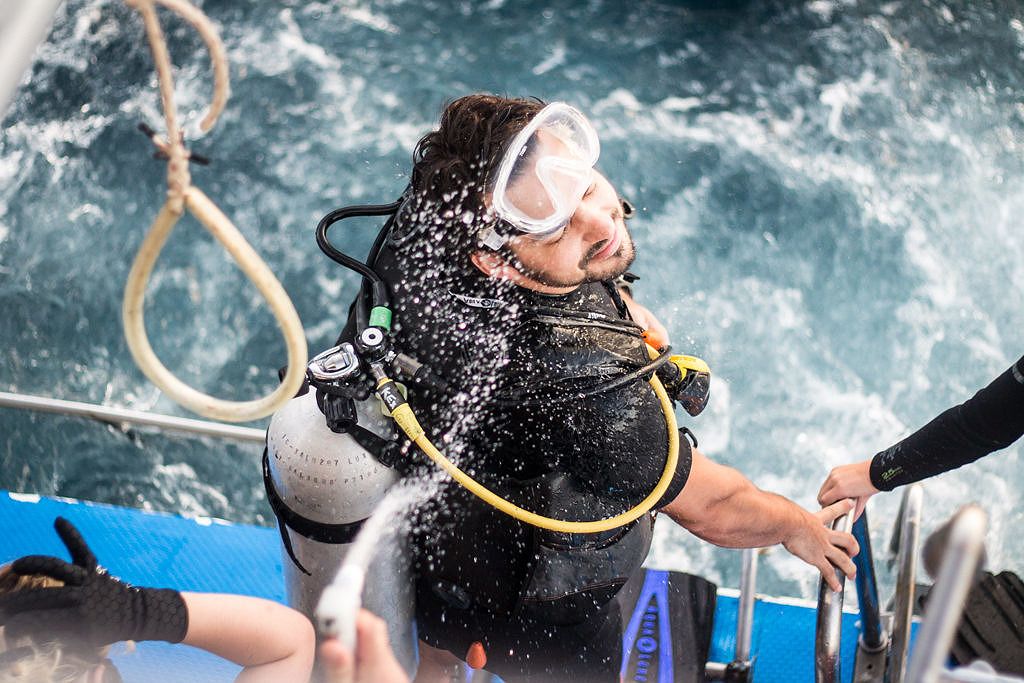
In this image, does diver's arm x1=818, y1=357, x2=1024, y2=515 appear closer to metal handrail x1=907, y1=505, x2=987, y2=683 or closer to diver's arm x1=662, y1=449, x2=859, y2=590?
diver's arm x1=662, y1=449, x2=859, y2=590

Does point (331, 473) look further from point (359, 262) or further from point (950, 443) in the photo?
point (950, 443)

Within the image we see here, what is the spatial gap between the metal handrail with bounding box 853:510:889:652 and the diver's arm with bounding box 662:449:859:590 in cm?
5

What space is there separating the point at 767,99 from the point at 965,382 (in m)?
1.66

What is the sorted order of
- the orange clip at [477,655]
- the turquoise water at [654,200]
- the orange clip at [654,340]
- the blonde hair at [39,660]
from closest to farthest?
the blonde hair at [39,660] → the orange clip at [477,655] → the orange clip at [654,340] → the turquoise water at [654,200]

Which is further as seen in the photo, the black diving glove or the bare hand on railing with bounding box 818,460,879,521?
the bare hand on railing with bounding box 818,460,879,521

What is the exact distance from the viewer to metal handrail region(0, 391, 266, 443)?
245 cm

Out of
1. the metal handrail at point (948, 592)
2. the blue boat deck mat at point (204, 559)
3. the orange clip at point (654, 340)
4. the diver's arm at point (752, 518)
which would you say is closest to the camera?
the metal handrail at point (948, 592)

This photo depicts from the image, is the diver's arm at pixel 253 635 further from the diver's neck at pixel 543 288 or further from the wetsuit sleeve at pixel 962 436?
the wetsuit sleeve at pixel 962 436

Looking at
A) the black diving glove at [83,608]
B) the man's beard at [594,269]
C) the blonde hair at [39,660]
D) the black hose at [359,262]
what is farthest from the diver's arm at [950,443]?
the blonde hair at [39,660]

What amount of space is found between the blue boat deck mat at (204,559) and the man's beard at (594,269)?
100 centimetres

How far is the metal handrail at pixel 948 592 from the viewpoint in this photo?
0.70 m

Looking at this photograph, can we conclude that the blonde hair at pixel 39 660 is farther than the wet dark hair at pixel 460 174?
No

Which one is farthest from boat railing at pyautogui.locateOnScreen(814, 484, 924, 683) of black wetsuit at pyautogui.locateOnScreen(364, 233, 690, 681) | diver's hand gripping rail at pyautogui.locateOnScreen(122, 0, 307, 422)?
diver's hand gripping rail at pyautogui.locateOnScreen(122, 0, 307, 422)

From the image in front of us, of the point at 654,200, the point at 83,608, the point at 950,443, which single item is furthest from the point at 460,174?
the point at 654,200
